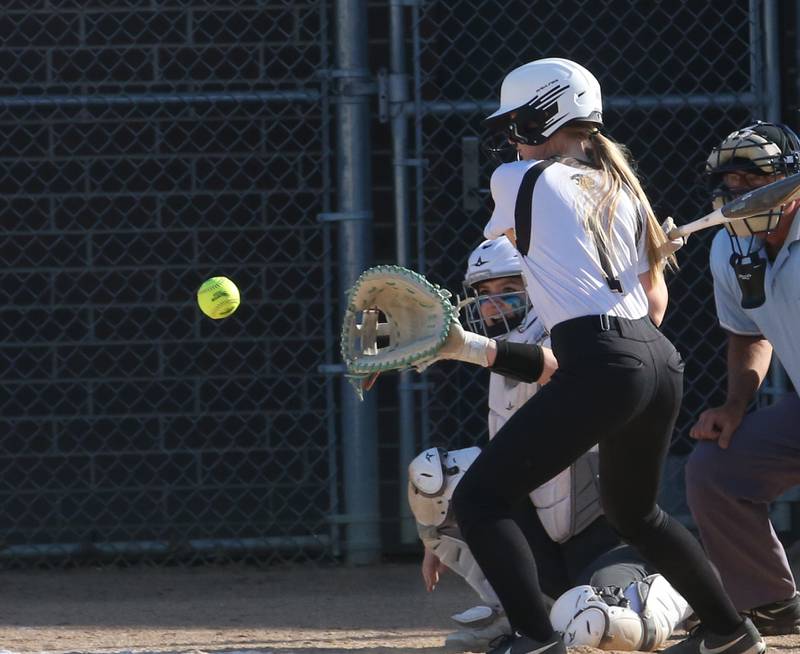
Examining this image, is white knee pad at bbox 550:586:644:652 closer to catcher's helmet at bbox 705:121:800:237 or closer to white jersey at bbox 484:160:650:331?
white jersey at bbox 484:160:650:331

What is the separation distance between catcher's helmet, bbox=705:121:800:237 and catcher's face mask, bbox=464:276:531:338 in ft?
2.18

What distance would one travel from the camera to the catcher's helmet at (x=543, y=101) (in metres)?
3.66

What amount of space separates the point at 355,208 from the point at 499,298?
1.37 meters

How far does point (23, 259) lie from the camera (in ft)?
19.7

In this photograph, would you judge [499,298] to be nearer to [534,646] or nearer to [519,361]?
[519,361]

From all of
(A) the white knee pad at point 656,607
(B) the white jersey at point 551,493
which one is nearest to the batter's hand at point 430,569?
(B) the white jersey at point 551,493

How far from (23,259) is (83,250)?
0.26 meters

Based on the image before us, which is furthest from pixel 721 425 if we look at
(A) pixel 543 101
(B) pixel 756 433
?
(A) pixel 543 101

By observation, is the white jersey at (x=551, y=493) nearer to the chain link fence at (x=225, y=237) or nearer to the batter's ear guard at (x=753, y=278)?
the batter's ear guard at (x=753, y=278)

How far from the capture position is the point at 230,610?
528 centimetres

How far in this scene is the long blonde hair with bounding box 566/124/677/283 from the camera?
11.8 feet

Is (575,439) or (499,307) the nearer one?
(575,439)

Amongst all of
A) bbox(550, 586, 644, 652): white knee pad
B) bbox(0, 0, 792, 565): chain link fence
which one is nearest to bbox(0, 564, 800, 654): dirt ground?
bbox(0, 0, 792, 565): chain link fence

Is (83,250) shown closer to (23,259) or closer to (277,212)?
(23,259)
